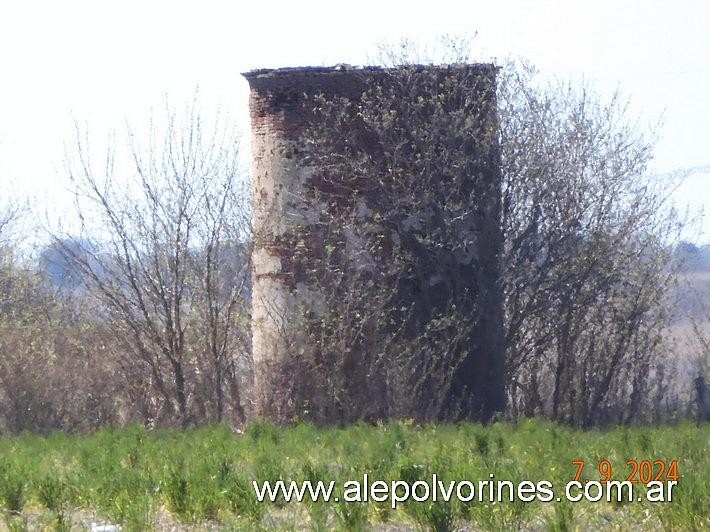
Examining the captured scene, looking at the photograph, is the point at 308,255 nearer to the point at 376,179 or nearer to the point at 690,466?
the point at 376,179

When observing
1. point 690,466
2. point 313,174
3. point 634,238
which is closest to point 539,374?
point 634,238

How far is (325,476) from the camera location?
701cm

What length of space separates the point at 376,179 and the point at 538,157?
2.74 metres

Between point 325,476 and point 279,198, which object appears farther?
point 279,198
